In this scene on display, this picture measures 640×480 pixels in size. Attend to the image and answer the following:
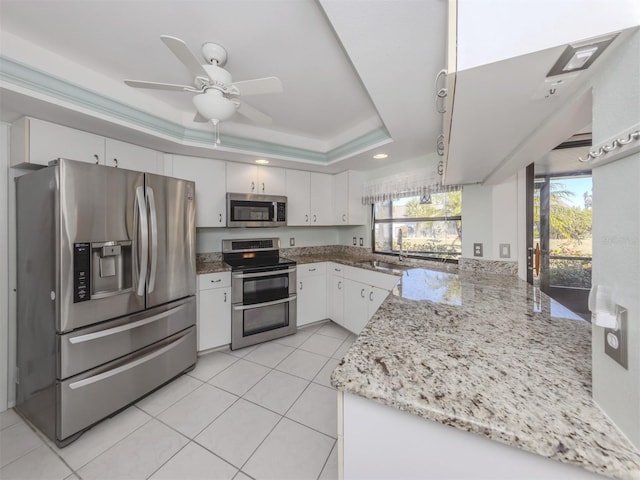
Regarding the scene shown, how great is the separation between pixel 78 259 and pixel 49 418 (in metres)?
1.03

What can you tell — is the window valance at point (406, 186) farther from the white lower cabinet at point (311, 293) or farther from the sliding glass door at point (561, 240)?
the white lower cabinet at point (311, 293)

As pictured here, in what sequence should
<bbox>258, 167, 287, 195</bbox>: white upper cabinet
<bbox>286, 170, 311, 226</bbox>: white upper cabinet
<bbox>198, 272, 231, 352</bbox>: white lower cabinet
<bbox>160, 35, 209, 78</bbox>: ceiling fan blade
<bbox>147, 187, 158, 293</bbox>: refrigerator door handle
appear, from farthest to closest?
<bbox>286, 170, 311, 226</bbox>: white upper cabinet
<bbox>258, 167, 287, 195</bbox>: white upper cabinet
<bbox>198, 272, 231, 352</bbox>: white lower cabinet
<bbox>147, 187, 158, 293</bbox>: refrigerator door handle
<bbox>160, 35, 209, 78</bbox>: ceiling fan blade

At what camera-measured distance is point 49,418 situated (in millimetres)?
1492

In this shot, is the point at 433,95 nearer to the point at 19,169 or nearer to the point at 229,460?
the point at 229,460

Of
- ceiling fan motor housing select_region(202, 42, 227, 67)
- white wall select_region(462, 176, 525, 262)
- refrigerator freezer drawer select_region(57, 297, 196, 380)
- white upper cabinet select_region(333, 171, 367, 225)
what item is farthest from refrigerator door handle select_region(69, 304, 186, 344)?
white wall select_region(462, 176, 525, 262)

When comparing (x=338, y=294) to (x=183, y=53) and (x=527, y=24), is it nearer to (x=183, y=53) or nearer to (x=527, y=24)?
(x=183, y=53)

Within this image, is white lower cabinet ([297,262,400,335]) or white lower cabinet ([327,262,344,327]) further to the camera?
white lower cabinet ([327,262,344,327])

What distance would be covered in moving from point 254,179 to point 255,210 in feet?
1.30

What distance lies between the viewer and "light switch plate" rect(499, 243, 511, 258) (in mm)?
2051

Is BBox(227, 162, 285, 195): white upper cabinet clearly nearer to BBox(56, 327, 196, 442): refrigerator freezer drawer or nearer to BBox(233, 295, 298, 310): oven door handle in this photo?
BBox(233, 295, 298, 310): oven door handle

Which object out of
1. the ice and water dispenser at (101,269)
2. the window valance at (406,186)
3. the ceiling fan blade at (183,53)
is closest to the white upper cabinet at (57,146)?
the ice and water dispenser at (101,269)

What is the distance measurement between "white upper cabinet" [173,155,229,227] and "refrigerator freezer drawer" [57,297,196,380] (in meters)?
0.98

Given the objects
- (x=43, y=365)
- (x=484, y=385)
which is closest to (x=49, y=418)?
(x=43, y=365)

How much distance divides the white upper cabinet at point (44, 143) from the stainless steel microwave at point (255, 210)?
123 centimetres
